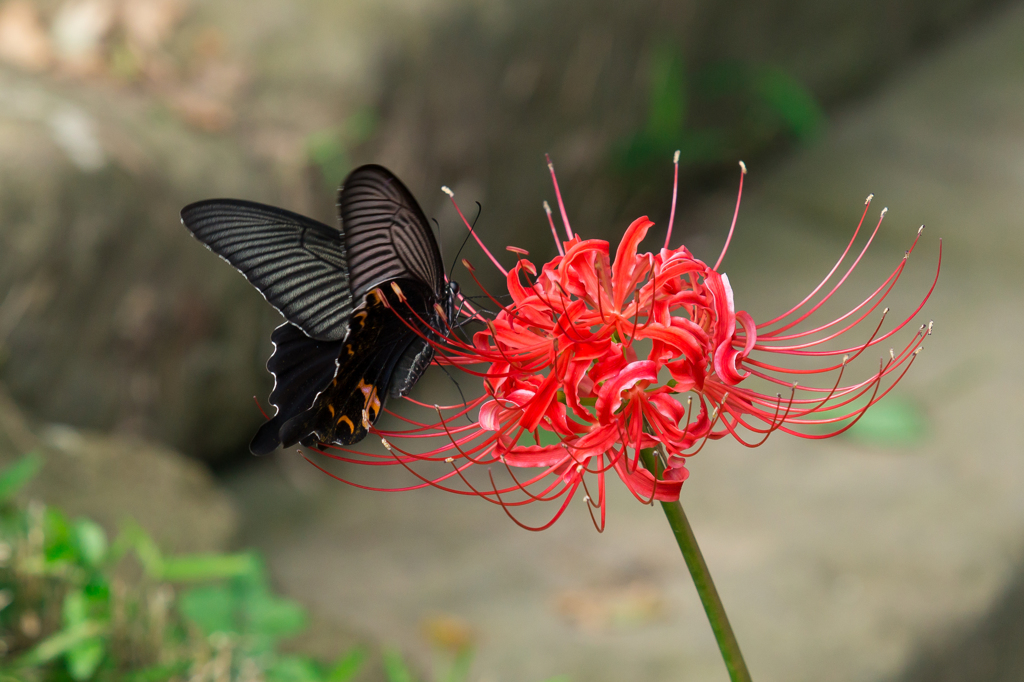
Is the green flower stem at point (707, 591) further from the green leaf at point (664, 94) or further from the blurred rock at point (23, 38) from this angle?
the green leaf at point (664, 94)

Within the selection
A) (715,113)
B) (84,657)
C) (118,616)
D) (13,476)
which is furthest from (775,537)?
(715,113)

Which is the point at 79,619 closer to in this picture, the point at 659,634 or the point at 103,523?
the point at 103,523

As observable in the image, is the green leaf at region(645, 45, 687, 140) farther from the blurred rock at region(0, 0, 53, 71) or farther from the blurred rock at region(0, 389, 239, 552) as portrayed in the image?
the blurred rock at region(0, 389, 239, 552)

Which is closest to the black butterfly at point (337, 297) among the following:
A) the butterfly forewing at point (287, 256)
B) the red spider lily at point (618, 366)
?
the butterfly forewing at point (287, 256)

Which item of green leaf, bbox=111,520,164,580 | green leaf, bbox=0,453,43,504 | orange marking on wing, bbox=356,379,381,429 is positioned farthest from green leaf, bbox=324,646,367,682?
orange marking on wing, bbox=356,379,381,429

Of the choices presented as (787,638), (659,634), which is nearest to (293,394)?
(659,634)
